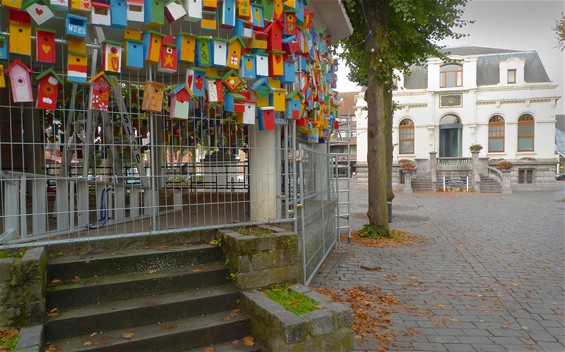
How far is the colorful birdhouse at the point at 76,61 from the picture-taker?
429 centimetres

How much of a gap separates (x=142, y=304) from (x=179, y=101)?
7.56 ft

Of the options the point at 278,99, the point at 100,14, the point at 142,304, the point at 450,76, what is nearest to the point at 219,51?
the point at 278,99

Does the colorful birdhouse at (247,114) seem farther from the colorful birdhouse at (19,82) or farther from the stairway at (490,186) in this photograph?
the stairway at (490,186)

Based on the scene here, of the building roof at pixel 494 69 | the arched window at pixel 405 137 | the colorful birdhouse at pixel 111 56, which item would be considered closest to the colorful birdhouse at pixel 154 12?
the colorful birdhouse at pixel 111 56

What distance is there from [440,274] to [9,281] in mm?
6221

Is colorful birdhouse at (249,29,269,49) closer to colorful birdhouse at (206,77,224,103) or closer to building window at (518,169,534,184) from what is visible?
colorful birdhouse at (206,77,224,103)

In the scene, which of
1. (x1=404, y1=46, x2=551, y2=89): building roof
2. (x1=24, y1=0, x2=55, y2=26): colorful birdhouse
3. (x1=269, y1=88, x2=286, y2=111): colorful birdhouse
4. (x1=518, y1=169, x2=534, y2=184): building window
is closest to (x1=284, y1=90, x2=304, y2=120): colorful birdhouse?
(x1=269, y1=88, x2=286, y2=111): colorful birdhouse

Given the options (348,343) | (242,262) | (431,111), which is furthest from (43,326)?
(431,111)

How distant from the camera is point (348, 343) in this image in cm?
384

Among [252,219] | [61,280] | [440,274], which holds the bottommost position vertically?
[440,274]

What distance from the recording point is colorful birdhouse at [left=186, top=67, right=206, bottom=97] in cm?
496

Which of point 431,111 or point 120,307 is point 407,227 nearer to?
point 120,307

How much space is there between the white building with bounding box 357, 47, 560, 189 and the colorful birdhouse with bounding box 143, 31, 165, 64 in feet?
97.9

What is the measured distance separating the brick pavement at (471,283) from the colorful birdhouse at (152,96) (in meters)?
3.45
